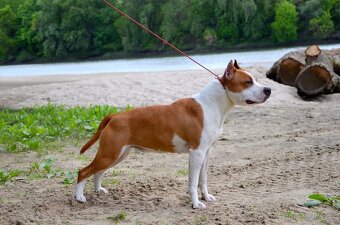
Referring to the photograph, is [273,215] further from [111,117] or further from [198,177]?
[111,117]

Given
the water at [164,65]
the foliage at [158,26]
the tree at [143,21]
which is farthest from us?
the tree at [143,21]

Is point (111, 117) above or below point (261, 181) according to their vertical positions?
above

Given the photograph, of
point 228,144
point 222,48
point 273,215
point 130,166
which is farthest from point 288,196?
point 222,48

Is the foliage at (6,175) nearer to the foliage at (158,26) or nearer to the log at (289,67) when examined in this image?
the log at (289,67)

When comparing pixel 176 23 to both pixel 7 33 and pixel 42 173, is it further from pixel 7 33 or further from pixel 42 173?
pixel 42 173

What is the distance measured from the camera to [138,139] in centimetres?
536

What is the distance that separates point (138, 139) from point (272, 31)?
185 ft

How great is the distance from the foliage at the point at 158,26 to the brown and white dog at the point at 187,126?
50.9m

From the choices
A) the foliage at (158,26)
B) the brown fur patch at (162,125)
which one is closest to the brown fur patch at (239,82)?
the brown fur patch at (162,125)

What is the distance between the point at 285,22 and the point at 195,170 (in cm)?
5175

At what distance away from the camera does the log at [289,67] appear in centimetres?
1625

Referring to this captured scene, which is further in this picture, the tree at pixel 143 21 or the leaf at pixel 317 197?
the tree at pixel 143 21

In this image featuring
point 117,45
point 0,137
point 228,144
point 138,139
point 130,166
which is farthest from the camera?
point 117,45

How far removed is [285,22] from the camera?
179 feet
